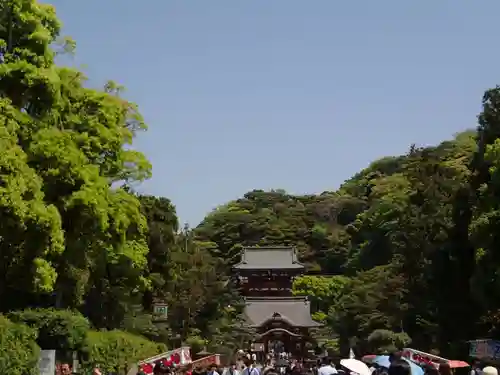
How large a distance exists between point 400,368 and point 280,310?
187 feet

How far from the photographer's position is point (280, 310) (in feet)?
209

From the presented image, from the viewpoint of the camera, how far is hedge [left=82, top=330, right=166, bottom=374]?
24375mm

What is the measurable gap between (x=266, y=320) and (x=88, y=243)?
38.5 metres

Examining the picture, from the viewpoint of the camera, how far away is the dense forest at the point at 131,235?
64.0ft

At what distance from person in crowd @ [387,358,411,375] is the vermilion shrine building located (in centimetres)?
5169

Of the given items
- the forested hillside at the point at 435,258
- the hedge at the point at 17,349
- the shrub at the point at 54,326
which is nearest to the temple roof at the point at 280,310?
the forested hillside at the point at 435,258

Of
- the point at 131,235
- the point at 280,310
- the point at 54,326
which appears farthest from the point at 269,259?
the point at 54,326

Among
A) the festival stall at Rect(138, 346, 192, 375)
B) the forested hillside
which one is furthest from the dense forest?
the festival stall at Rect(138, 346, 192, 375)

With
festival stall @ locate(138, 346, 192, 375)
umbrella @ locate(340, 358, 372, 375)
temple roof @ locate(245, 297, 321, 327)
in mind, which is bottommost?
festival stall @ locate(138, 346, 192, 375)

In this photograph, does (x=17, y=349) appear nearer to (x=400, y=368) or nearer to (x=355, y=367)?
(x=355, y=367)

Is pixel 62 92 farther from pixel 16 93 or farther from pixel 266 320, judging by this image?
pixel 266 320

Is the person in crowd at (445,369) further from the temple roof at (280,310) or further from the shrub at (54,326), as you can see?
the temple roof at (280,310)

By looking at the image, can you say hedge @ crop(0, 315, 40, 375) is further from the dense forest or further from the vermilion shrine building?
the vermilion shrine building

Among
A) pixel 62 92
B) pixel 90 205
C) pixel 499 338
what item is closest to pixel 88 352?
pixel 90 205
